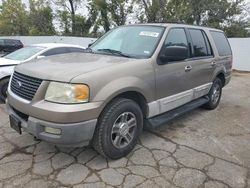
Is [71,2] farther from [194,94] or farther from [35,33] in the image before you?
[194,94]

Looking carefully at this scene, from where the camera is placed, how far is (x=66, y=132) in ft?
9.46

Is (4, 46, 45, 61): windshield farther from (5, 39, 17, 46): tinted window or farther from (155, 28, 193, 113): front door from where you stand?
(5, 39, 17, 46): tinted window

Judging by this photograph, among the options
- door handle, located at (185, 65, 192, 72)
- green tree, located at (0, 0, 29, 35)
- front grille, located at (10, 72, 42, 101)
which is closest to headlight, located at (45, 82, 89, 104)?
front grille, located at (10, 72, 42, 101)

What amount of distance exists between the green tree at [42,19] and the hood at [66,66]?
33.8 meters

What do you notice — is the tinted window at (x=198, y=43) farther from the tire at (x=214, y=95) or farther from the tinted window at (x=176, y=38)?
the tire at (x=214, y=95)

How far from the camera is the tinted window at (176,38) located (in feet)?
13.6

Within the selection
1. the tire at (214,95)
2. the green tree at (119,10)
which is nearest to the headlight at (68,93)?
the tire at (214,95)

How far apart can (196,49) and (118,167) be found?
2743 millimetres

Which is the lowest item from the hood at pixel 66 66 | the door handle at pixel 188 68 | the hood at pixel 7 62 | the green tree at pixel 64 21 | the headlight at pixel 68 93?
the hood at pixel 7 62

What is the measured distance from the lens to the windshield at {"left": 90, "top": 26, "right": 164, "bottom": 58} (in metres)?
3.92

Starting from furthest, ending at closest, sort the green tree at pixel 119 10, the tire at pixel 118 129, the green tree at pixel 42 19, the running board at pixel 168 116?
the green tree at pixel 42 19, the green tree at pixel 119 10, the running board at pixel 168 116, the tire at pixel 118 129

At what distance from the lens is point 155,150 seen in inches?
151

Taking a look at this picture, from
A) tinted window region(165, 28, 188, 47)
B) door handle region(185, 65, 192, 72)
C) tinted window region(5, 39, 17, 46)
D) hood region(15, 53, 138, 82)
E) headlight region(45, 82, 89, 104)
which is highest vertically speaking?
tinted window region(165, 28, 188, 47)

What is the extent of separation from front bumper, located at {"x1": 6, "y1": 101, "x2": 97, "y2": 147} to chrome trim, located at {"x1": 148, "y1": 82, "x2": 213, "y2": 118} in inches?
44.9
